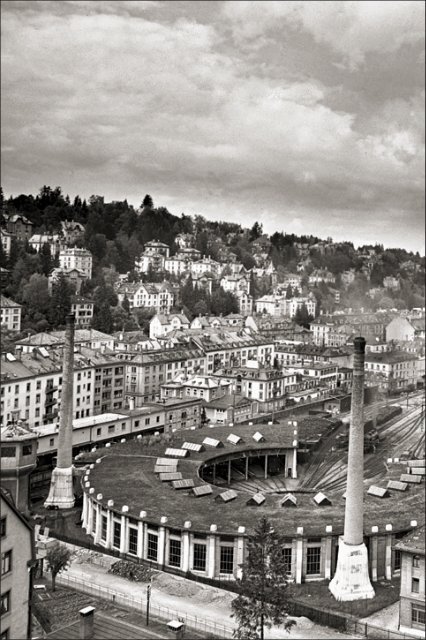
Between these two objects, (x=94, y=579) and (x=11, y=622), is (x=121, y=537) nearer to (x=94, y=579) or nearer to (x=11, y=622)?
(x=94, y=579)

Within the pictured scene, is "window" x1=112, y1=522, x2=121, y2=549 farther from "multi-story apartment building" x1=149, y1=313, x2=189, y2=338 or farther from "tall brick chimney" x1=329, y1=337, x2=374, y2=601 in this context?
"multi-story apartment building" x1=149, y1=313, x2=189, y2=338

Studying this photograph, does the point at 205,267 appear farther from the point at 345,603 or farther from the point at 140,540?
the point at 345,603

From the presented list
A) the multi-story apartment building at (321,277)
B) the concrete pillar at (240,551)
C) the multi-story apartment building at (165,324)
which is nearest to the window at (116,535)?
the concrete pillar at (240,551)

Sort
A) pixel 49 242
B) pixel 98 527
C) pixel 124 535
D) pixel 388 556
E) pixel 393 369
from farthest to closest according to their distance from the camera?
pixel 49 242
pixel 393 369
pixel 98 527
pixel 124 535
pixel 388 556

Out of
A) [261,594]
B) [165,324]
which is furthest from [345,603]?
[165,324]

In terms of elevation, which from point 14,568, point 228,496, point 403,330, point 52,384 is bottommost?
point 228,496

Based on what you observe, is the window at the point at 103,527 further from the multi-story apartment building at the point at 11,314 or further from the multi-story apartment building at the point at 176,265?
the multi-story apartment building at the point at 176,265
